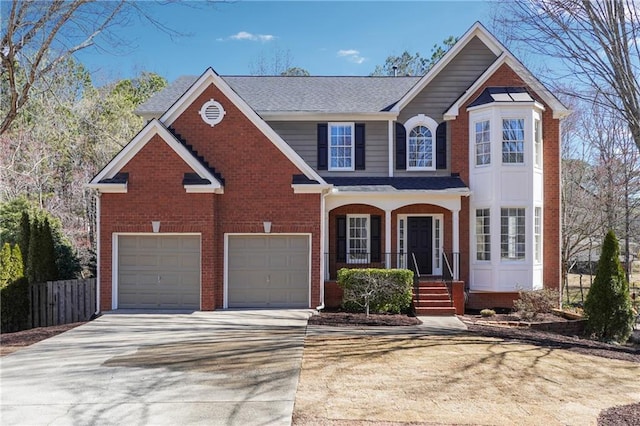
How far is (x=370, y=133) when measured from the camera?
17672 mm

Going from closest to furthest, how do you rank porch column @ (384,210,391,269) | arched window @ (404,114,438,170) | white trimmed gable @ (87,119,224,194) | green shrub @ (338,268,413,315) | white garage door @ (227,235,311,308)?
white trimmed gable @ (87,119,224,194) < green shrub @ (338,268,413,315) < white garage door @ (227,235,311,308) < porch column @ (384,210,391,269) < arched window @ (404,114,438,170)

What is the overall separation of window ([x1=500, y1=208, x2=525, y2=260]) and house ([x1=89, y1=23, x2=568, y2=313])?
1.8 inches

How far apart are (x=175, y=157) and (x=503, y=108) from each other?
10.3 meters

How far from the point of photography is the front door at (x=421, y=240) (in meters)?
17.4

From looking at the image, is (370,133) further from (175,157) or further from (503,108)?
(175,157)

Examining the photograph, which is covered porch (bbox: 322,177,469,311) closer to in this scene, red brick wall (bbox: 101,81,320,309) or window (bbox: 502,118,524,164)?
window (bbox: 502,118,524,164)

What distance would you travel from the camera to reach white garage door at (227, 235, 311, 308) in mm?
14547

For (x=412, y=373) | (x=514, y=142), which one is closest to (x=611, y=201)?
(x=514, y=142)

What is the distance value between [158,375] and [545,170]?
46.5ft

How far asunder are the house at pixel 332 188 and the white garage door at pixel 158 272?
4 centimetres

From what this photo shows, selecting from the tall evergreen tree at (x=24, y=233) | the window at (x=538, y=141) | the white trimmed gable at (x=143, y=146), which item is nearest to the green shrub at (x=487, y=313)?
the window at (x=538, y=141)

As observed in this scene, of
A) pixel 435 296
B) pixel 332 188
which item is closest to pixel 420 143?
pixel 332 188

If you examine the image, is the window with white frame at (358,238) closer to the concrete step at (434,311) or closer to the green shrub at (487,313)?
the concrete step at (434,311)

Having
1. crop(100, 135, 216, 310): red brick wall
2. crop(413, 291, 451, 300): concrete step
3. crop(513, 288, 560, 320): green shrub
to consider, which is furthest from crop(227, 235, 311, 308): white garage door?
crop(513, 288, 560, 320): green shrub
